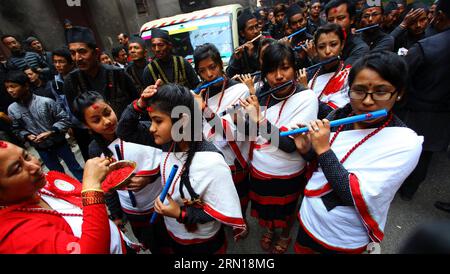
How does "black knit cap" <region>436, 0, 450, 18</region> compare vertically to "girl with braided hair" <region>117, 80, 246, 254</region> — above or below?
above

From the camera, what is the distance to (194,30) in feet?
17.7

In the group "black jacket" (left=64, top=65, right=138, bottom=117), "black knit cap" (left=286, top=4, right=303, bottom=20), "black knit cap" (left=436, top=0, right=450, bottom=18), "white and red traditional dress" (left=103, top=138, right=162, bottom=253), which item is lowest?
"white and red traditional dress" (left=103, top=138, right=162, bottom=253)

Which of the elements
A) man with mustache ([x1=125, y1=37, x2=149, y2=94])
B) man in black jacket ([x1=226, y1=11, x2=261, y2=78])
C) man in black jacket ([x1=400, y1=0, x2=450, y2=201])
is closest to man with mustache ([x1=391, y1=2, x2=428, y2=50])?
man in black jacket ([x1=400, y1=0, x2=450, y2=201])

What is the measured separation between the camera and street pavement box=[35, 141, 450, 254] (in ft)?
7.59

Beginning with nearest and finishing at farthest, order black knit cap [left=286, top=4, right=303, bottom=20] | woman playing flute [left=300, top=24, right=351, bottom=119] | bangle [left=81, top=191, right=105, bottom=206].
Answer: bangle [left=81, top=191, right=105, bottom=206] → woman playing flute [left=300, top=24, right=351, bottom=119] → black knit cap [left=286, top=4, right=303, bottom=20]

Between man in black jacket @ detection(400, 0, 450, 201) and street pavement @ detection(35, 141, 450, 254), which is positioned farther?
street pavement @ detection(35, 141, 450, 254)

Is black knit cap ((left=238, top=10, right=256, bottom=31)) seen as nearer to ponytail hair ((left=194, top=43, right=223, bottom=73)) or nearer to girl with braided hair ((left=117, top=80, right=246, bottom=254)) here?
ponytail hair ((left=194, top=43, right=223, bottom=73))

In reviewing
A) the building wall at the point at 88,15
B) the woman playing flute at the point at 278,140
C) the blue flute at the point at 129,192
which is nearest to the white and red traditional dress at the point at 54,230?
the blue flute at the point at 129,192

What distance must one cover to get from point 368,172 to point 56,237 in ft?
5.11

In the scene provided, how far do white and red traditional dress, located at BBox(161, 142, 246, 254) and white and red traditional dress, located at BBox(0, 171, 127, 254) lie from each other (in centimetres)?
50

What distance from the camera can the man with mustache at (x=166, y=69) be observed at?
330cm

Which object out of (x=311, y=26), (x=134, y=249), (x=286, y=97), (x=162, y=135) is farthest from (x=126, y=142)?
(x=311, y=26)

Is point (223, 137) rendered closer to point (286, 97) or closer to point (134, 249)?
point (286, 97)

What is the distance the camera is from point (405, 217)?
2.47m
